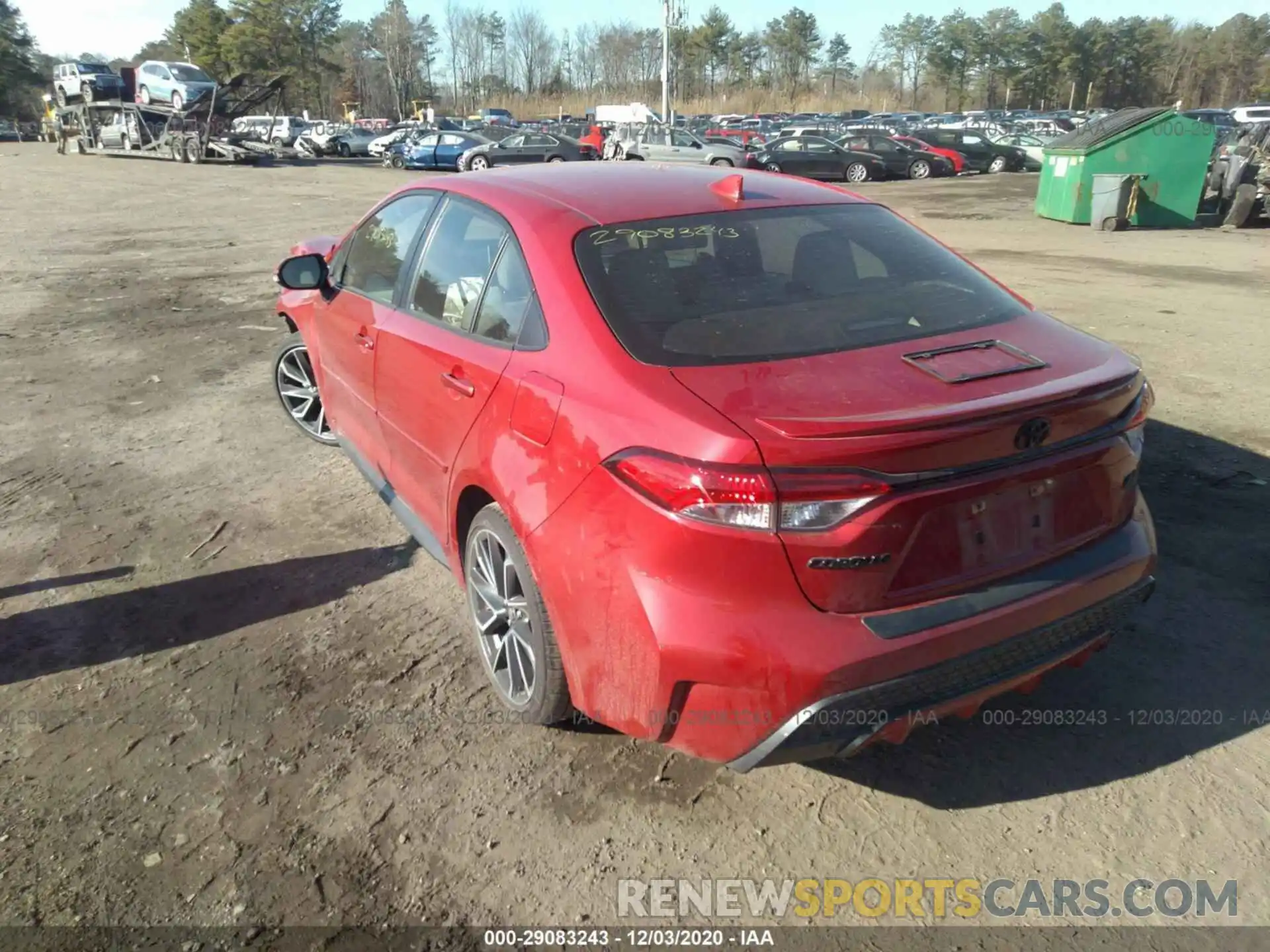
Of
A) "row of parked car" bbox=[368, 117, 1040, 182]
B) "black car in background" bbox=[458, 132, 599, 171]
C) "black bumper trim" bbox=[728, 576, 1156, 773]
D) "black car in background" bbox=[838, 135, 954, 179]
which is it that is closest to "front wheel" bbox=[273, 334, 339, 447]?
"black bumper trim" bbox=[728, 576, 1156, 773]

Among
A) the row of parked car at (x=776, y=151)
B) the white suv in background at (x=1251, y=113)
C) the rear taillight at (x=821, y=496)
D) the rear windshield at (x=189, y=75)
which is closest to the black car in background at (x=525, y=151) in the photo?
the row of parked car at (x=776, y=151)

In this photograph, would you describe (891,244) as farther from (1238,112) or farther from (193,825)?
(1238,112)

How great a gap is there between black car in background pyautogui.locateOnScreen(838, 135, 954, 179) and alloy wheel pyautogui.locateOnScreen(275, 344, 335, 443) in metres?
26.7

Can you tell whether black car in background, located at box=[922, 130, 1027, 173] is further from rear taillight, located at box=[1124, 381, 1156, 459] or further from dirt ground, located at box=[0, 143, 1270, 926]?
rear taillight, located at box=[1124, 381, 1156, 459]

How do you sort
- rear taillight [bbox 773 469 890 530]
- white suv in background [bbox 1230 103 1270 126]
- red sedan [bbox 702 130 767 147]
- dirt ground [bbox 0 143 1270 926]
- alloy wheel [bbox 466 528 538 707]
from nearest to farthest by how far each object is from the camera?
rear taillight [bbox 773 469 890 530]
dirt ground [bbox 0 143 1270 926]
alloy wheel [bbox 466 528 538 707]
red sedan [bbox 702 130 767 147]
white suv in background [bbox 1230 103 1270 126]

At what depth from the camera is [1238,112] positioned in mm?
43094

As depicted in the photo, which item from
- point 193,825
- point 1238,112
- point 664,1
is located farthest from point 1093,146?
point 664,1

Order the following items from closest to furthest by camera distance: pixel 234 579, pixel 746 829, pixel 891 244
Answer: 1. pixel 746 829
2. pixel 891 244
3. pixel 234 579

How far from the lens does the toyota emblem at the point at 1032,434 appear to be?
229 cm

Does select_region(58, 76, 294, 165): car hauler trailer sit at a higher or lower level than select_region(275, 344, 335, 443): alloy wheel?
higher

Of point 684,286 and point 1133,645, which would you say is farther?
point 1133,645

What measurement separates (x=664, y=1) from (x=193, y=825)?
5519 centimetres

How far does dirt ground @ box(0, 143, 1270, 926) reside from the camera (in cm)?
251

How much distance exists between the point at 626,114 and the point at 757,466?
4235cm
